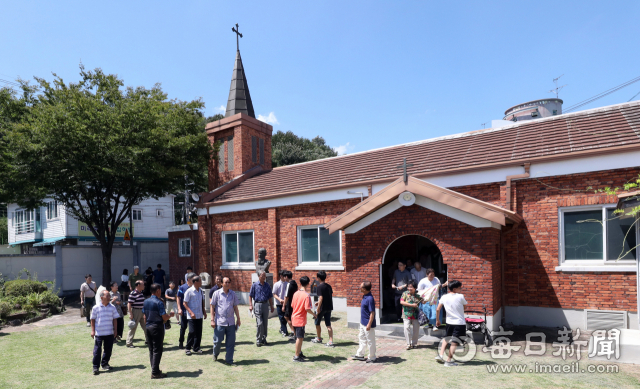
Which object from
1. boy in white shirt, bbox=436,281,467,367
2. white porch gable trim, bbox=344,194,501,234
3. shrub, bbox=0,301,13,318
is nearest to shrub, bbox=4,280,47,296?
shrub, bbox=0,301,13,318

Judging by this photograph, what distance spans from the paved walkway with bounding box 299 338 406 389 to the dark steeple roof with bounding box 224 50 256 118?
1701 centimetres

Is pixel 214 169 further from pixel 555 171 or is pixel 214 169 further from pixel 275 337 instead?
pixel 555 171

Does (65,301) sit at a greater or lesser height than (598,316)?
lesser

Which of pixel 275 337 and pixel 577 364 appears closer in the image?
pixel 577 364

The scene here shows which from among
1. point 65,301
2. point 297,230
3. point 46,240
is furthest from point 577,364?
point 46,240

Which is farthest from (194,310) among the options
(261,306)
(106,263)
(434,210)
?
(106,263)

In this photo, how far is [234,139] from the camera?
20953 millimetres

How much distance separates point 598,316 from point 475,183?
4.36m

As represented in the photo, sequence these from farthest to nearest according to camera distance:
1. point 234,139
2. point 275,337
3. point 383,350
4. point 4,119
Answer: point 234,139 < point 4,119 < point 275,337 < point 383,350

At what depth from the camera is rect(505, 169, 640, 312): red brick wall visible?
9711 mm

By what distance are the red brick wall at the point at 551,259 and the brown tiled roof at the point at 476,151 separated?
715 mm

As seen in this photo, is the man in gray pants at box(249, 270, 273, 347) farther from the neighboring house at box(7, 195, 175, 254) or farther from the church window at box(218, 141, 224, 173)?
the neighboring house at box(7, 195, 175, 254)

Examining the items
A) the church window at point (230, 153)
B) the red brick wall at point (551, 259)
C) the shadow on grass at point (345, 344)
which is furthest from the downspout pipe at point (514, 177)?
the church window at point (230, 153)

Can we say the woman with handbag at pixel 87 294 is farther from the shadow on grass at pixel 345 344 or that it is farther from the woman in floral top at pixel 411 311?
the woman in floral top at pixel 411 311
